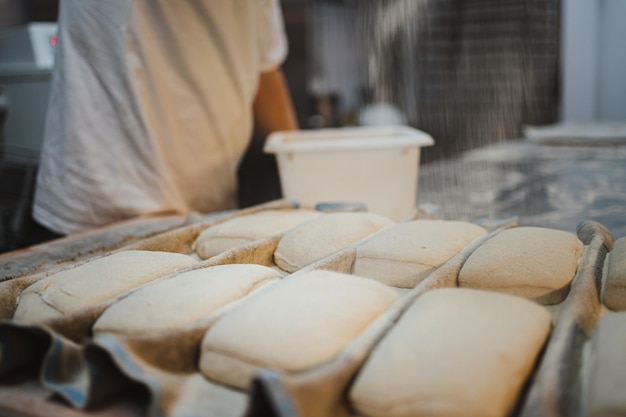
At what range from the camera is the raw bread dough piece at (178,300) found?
931 millimetres

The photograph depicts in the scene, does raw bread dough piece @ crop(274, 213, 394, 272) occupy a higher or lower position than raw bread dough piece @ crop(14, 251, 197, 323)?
lower

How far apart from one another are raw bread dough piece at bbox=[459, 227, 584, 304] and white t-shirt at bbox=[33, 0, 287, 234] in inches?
56.7

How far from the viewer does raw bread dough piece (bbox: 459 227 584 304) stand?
106cm

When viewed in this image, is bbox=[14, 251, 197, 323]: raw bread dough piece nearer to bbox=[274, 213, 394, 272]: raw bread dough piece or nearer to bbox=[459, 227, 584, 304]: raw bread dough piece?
bbox=[274, 213, 394, 272]: raw bread dough piece

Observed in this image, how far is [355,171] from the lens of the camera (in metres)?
2.18

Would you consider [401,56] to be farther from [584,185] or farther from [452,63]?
[584,185]

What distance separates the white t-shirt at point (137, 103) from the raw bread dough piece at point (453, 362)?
1.58 m

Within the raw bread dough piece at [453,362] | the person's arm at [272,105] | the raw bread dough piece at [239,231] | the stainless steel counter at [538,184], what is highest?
the person's arm at [272,105]

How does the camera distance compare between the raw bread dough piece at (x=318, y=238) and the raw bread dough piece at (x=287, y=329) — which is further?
the raw bread dough piece at (x=318, y=238)

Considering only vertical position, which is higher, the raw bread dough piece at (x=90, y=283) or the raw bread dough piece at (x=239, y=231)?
the raw bread dough piece at (x=90, y=283)

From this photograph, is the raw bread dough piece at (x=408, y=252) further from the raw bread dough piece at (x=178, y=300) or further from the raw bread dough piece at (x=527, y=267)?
the raw bread dough piece at (x=178, y=300)

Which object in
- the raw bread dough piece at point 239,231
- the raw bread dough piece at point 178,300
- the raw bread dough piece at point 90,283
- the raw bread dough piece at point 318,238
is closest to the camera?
the raw bread dough piece at point 178,300

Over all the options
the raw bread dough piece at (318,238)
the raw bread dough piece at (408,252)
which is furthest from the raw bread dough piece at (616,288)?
the raw bread dough piece at (318,238)

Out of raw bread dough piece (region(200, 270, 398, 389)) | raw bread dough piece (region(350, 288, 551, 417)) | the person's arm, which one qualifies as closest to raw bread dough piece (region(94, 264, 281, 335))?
raw bread dough piece (region(200, 270, 398, 389))
